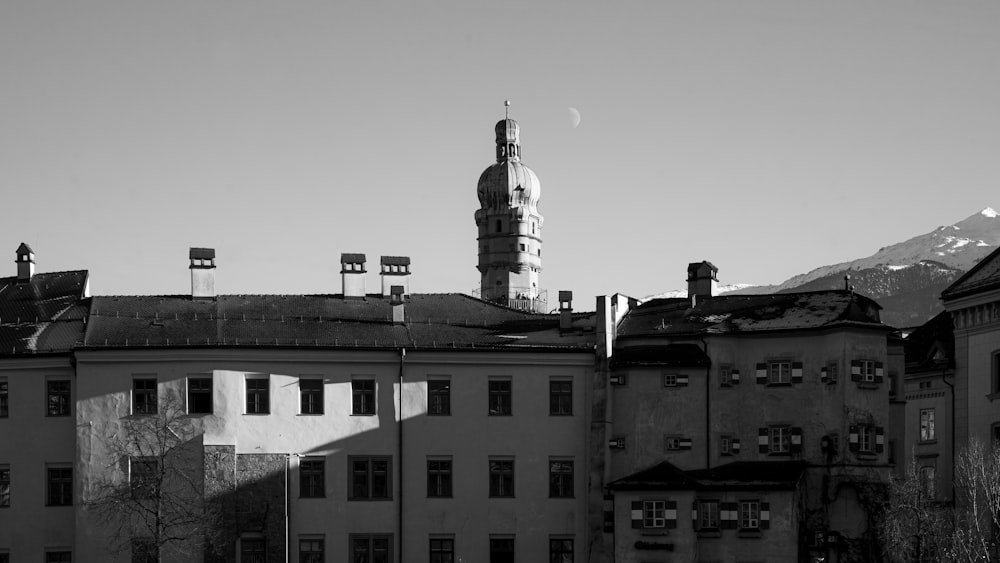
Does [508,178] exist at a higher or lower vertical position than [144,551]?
higher

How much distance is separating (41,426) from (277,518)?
11.3 meters

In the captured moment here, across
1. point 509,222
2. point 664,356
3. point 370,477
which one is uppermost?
point 509,222

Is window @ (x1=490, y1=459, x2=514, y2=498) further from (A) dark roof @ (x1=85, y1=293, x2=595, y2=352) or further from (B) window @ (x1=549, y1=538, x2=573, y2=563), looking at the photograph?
(A) dark roof @ (x1=85, y1=293, x2=595, y2=352)

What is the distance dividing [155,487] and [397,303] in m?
14.3

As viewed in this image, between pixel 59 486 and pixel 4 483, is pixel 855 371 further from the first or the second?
pixel 4 483

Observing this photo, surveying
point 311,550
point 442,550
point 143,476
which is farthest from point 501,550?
point 143,476

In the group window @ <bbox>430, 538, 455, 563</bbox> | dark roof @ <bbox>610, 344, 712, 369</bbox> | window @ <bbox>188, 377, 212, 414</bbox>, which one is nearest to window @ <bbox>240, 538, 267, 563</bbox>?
window @ <bbox>188, 377, 212, 414</bbox>

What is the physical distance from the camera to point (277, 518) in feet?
223

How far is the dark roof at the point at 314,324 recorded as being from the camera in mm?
70000

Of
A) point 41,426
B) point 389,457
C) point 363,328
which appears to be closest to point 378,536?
point 389,457

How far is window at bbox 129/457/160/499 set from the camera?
6706 cm

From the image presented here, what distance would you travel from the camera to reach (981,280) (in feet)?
247

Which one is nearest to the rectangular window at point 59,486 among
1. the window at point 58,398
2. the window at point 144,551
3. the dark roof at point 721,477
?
the window at point 58,398

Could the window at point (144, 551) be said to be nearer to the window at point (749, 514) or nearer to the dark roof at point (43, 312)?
the dark roof at point (43, 312)
